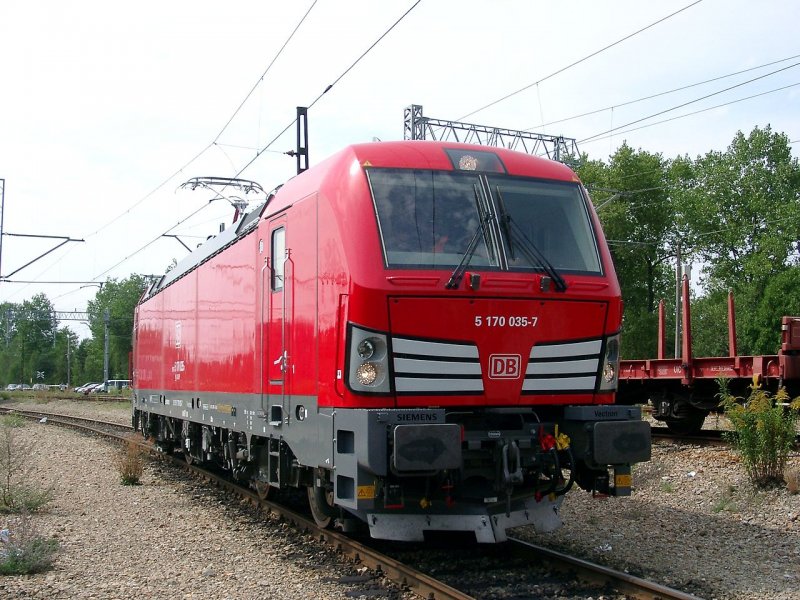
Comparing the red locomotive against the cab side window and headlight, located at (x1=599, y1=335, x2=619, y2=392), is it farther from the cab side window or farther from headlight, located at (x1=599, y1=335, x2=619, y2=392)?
the cab side window

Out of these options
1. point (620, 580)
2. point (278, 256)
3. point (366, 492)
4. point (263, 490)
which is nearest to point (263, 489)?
point (263, 490)

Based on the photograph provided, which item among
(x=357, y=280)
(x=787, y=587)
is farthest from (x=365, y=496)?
(x=787, y=587)

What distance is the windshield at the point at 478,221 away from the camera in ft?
22.7

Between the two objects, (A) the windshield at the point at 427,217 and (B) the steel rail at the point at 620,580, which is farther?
(A) the windshield at the point at 427,217

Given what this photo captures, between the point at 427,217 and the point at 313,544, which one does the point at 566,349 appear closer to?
the point at 427,217

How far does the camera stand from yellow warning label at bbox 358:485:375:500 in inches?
258

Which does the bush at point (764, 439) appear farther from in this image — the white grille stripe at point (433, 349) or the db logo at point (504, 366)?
the white grille stripe at point (433, 349)

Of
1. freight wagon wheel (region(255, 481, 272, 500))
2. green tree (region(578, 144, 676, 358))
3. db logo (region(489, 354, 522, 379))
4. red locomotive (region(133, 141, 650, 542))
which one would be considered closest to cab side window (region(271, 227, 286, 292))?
red locomotive (region(133, 141, 650, 542))

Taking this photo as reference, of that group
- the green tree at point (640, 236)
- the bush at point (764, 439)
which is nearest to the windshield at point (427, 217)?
the bush at point (764, 439)

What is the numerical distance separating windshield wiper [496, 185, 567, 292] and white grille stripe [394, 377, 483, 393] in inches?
42.7

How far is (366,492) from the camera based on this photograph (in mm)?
6570

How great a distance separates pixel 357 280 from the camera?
260 inches

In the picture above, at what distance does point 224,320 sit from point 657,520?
18.1 feet

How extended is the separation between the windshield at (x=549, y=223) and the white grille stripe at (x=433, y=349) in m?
0.87
